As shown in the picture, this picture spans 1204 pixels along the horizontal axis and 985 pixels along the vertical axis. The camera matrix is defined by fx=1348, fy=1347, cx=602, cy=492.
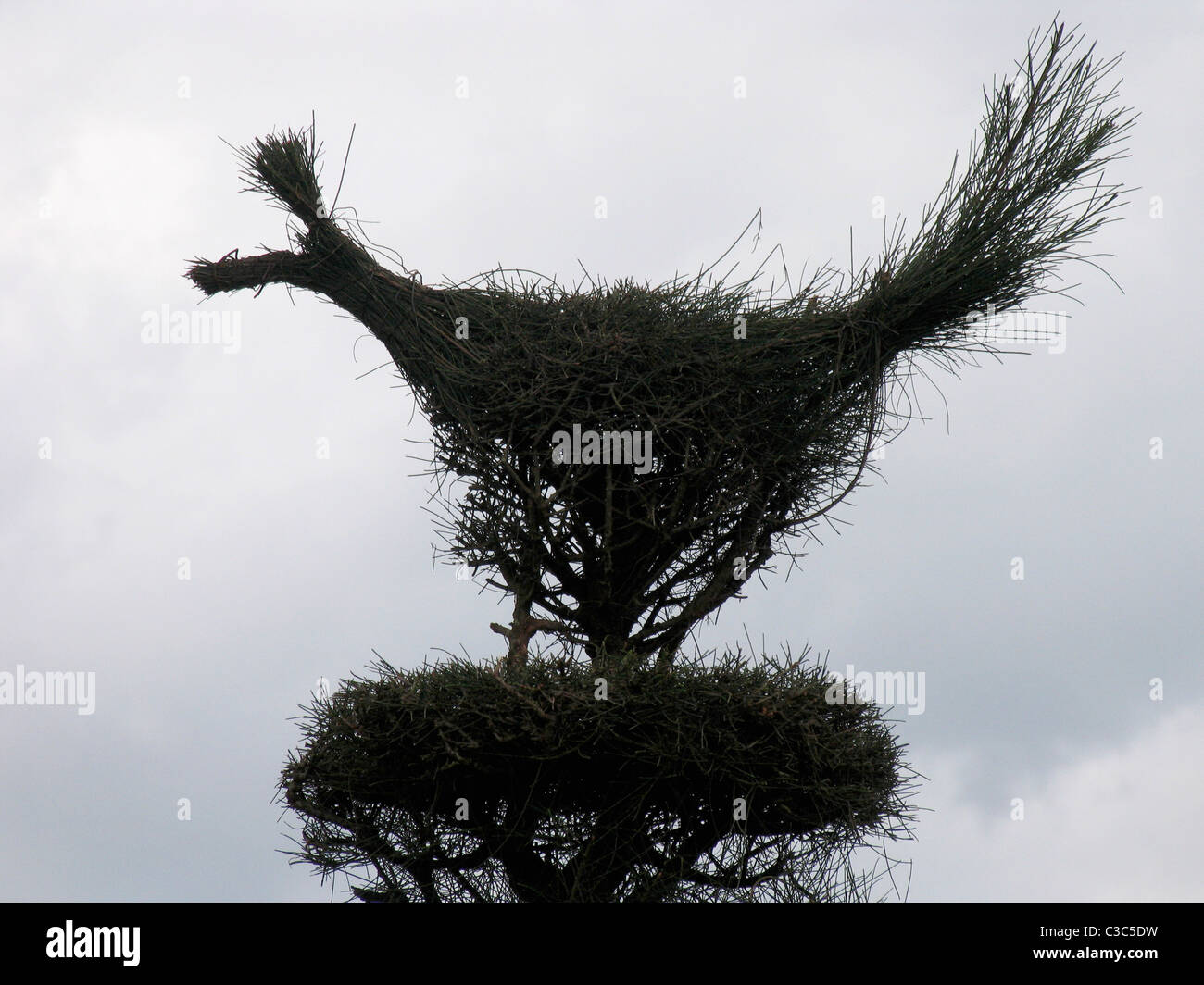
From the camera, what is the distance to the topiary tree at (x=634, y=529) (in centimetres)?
757

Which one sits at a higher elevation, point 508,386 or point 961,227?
point 961,227

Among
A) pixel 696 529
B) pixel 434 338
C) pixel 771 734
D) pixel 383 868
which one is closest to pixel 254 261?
pixel 434 338

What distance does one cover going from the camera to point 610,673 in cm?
750

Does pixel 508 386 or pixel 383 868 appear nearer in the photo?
pixel 383 868

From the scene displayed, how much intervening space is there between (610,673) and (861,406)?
2.77 meters

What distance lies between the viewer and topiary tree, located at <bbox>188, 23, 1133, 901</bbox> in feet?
24.8

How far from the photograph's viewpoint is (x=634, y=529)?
8.77 meters
